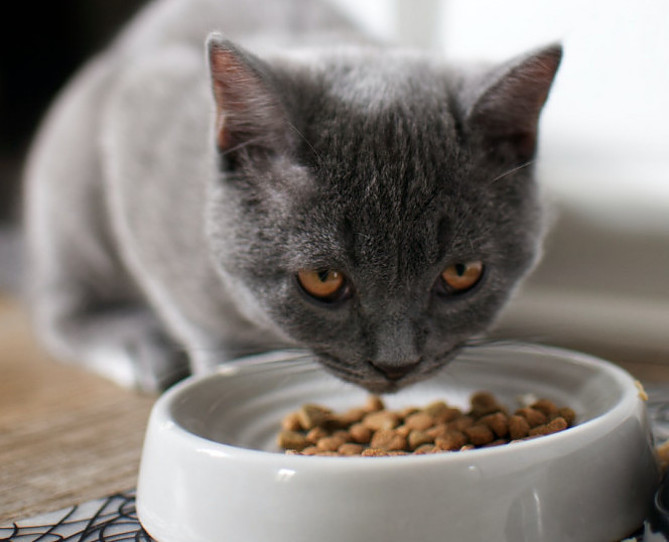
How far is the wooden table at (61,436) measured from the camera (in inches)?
34.3

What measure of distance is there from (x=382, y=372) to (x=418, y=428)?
0.07 metres

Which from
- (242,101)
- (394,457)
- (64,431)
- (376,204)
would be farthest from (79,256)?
(394,457)

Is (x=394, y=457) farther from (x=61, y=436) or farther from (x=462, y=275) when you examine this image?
(x=61, y=436)

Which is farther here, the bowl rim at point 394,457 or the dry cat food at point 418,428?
the dry cat food at point 418,428

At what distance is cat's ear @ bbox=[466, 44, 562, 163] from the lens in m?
0.85

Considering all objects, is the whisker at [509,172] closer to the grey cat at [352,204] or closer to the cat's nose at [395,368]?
the grey cat at [352,204]

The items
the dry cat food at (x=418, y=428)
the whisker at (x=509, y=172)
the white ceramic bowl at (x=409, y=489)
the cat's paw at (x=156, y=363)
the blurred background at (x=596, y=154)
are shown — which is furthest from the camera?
the blurred background at (x=596, y=154)

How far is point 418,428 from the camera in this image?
82cm

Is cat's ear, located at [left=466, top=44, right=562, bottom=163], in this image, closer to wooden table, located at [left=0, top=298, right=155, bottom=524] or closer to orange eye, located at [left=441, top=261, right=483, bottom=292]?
orange eye, located at [left=441, top=261, right=483, bottom=292]

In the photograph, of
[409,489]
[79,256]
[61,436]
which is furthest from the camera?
[79,256]

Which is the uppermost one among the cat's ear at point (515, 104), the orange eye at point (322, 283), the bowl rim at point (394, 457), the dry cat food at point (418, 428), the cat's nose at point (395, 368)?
the cat's ear at point (515, 104)

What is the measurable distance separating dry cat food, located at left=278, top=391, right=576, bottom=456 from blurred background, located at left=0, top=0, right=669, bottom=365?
1.15 feet

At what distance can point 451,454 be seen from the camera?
1.99 feet

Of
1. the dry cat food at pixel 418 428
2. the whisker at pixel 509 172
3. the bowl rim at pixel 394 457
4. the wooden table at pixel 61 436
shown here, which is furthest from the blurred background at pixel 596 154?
the wooden table at pixel 61 436
